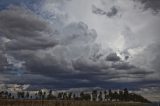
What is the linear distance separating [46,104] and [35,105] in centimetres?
751

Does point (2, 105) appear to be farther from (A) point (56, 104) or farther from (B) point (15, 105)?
(A) point (56, 104)

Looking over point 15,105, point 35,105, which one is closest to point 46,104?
point 35,105

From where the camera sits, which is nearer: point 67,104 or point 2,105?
point 2,105

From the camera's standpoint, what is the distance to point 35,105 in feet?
580

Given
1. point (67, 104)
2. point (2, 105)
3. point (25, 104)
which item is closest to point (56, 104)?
point (67, 104)

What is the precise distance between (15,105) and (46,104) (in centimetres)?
2008

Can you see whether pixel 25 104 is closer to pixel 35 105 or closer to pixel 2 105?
pixel 35 105

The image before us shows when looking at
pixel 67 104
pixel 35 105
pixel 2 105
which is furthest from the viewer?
pixel 67 104

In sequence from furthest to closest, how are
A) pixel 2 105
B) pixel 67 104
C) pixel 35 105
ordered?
pixel 67 104, pixel 35 105, pixel 2 105

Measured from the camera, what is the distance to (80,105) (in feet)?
649

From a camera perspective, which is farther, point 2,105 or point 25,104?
point 25,104

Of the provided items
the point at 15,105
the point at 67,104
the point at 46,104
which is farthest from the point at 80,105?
the point at 15,105

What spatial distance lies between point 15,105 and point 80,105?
46.5 m

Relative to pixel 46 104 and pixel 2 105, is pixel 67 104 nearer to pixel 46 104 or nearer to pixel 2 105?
pixel 46 104
